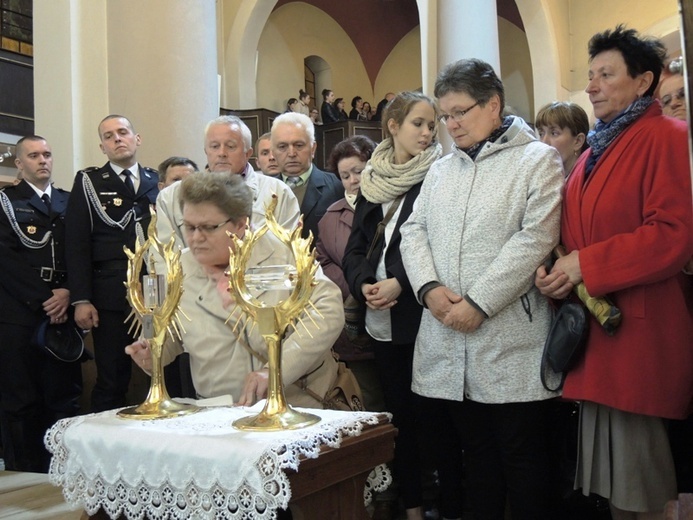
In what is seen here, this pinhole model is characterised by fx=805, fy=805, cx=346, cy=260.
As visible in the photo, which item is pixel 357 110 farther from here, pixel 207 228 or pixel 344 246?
pixel 207 228

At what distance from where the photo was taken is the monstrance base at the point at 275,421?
1854mm

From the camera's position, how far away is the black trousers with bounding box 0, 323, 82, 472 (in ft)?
14.2

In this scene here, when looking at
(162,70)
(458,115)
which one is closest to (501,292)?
(458,115)

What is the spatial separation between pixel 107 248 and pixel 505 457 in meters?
2.48

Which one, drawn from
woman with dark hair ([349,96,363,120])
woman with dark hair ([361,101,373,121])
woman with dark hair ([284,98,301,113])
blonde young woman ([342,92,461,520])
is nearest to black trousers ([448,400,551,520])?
blonde young woman ([342,92,461,520])

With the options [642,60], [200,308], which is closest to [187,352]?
[200,308]

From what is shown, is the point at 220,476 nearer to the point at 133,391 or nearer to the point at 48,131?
the point at 133,391

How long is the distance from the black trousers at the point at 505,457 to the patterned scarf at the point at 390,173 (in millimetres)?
841

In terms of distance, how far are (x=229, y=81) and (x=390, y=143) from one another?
10.5 m

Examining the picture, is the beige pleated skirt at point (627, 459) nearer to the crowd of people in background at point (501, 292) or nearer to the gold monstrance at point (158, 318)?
the crowd of people in background at point (501, 292)

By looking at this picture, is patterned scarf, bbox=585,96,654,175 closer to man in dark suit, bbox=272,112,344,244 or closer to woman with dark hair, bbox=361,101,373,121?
man in dark suit, bbox=272,112,344,244

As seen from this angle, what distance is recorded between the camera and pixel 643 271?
2.19 m

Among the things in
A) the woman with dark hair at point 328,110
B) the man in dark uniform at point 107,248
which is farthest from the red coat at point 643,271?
the woman with dark hair at point 328,110

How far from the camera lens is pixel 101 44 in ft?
17.8
